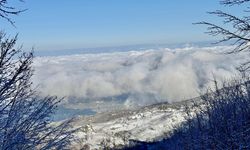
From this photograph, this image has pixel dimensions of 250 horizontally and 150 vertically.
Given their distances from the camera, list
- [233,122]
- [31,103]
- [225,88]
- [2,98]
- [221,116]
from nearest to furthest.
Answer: [2,98] < [31,103] < [233,122] < [221,116] < [225,88]

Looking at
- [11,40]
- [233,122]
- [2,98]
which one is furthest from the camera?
[233,122]

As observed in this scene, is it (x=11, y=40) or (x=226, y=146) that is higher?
(x=11, y=40)

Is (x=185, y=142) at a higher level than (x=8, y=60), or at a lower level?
lower

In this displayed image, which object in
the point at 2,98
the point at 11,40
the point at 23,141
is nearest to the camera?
the point at 11,40

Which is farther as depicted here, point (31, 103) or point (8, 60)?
point (31, 103)

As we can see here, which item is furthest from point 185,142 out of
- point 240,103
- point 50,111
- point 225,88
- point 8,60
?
point 8,60

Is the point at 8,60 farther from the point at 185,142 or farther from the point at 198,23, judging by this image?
the point at 185,142

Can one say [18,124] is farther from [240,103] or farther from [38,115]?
[240,103]

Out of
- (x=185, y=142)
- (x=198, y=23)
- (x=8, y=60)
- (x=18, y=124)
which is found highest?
(x=198, y=23)

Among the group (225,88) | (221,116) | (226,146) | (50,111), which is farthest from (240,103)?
(50,111)
